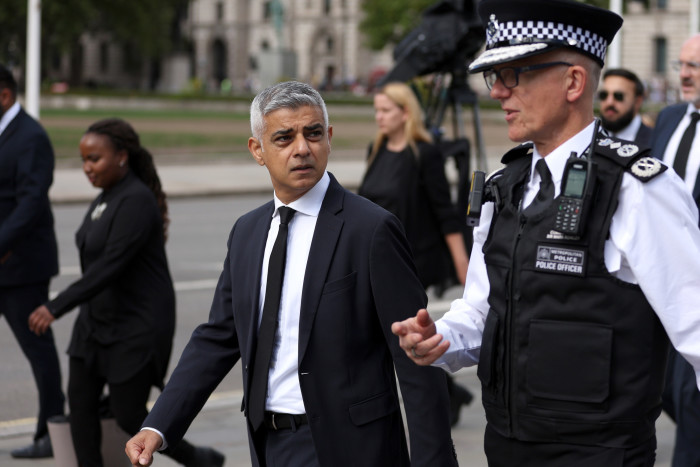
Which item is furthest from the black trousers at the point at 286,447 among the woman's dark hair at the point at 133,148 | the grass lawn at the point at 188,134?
the grass lawn at the point at 188,134

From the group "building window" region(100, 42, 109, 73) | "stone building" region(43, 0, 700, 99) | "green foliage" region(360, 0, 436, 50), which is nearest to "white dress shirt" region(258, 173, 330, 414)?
"stone building" region(43, 0, 700, 99)

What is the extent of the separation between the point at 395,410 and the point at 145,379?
2115mm

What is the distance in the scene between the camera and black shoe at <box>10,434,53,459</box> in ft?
20.0

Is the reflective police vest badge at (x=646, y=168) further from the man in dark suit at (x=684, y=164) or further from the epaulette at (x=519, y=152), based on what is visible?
the man in dark suit at (x=684, y=164)

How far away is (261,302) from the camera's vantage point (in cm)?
340

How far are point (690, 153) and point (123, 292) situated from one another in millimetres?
2616

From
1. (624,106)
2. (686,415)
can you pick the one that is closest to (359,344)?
(686,415)

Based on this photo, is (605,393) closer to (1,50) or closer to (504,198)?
(504,198)

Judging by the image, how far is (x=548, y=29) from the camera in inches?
120

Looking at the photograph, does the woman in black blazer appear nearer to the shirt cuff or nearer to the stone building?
the shirt cuff

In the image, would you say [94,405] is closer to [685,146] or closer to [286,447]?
[286,447]

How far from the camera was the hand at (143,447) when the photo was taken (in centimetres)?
339

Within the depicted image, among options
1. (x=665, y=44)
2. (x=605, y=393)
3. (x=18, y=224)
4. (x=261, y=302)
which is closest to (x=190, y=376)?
(x=261, y=302)

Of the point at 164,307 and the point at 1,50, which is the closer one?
the point at 164,307
